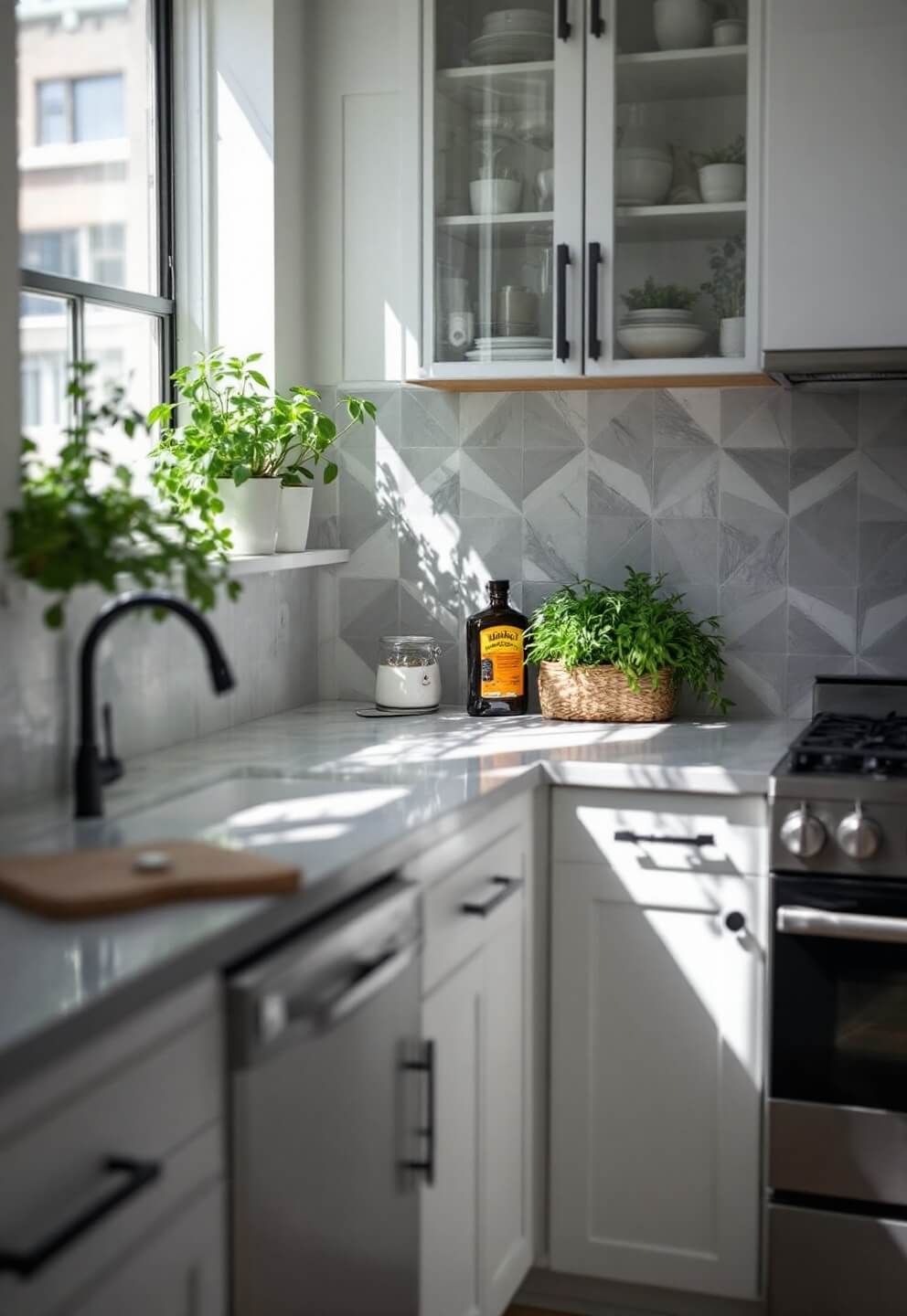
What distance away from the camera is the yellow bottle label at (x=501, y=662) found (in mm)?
3062

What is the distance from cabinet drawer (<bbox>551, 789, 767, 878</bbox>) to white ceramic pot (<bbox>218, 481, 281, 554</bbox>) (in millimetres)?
799

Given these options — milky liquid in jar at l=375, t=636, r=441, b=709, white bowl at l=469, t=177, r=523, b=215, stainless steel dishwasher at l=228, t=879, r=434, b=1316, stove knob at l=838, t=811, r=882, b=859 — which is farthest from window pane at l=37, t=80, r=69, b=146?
stove knob at l=838, t=811, r=882, b=859

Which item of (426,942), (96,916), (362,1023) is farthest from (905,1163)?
(96,916)

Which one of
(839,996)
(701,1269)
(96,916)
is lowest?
(701,1269)

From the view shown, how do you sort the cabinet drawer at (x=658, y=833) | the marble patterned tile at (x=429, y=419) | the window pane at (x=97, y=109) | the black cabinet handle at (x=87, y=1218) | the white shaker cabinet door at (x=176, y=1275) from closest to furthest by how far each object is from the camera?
the black cabinet handle at (x=87, y=1218), the white shaker cabinet door at (x=176, y=1275), the cabinet drawer at (x=658, y=833), the window pane at (x=97, y=109), the marble patterned tile at (x=429, y=419)

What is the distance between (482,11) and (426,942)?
1854 millimetres

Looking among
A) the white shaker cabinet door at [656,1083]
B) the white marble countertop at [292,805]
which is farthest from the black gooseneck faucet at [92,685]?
the white shaker cabinet door at [656,1083]

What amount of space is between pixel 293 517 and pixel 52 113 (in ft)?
2.87

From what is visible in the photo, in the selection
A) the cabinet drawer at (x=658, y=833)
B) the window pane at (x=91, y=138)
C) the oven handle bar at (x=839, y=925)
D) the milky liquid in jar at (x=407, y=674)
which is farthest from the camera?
the milky liquid in jar at (x=407, y=674)

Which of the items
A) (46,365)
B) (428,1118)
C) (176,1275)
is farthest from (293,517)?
(176,1275)

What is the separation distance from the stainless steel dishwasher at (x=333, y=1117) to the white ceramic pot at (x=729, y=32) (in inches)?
68.9

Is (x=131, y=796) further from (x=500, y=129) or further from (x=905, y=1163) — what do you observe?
(x=500, y=129)

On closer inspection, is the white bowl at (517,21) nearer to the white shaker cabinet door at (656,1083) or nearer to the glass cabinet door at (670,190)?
the glass cabinet door at (670,190)

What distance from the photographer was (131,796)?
220 centimetres
